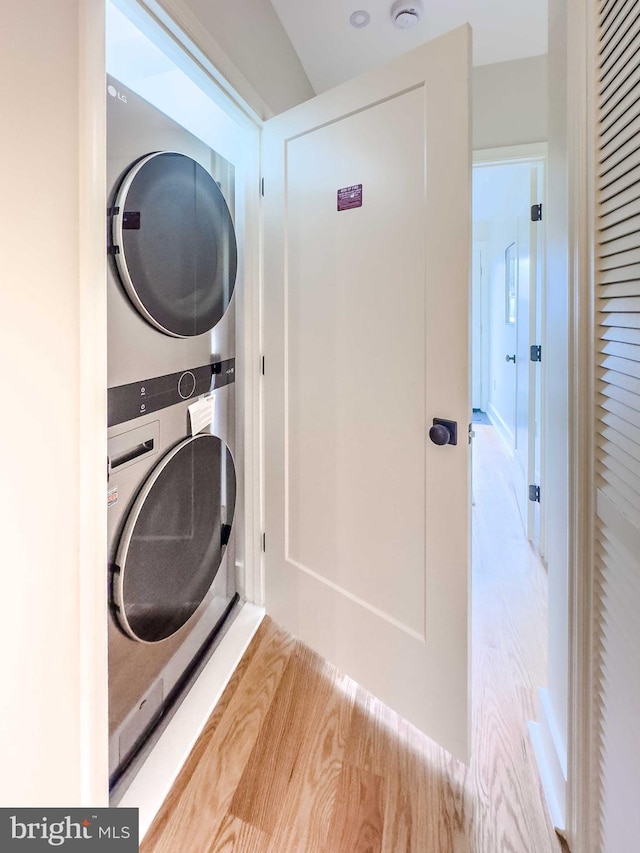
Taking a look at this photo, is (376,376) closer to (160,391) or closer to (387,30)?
(160,391)

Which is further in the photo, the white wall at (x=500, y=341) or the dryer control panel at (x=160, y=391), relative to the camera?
the white wall at (x=500, y=341)

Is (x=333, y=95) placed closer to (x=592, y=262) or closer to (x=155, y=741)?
(x=592, y=262)

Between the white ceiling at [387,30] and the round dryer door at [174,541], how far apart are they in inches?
67.5

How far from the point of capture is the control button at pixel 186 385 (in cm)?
132

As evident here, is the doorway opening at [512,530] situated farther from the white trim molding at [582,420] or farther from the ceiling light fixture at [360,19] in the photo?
the ceiling light fixture at [360,19]

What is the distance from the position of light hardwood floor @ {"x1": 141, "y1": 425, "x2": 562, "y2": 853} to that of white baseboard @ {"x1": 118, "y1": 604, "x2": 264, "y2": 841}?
29mm

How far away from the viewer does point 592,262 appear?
894 mm

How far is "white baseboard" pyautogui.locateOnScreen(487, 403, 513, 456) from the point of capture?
4.61m

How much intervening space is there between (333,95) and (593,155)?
921 millimetres

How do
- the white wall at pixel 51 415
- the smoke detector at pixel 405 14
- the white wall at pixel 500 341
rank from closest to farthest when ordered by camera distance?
the white wall at pixel 51 415, the smoke detector at pixel 405 14, the white wall at pixel 500 341

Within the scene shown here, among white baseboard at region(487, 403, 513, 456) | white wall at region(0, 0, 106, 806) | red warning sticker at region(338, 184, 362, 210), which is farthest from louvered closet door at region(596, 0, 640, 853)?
white baseboard at region(487, 403, 513, 456)

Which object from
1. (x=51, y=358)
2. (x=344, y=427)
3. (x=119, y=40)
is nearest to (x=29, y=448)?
(x=51, y=358)

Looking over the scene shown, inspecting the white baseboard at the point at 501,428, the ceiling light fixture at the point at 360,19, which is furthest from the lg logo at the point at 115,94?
the white baseboard at the point at 501,428

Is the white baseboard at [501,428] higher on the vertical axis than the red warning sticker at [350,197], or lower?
lower
